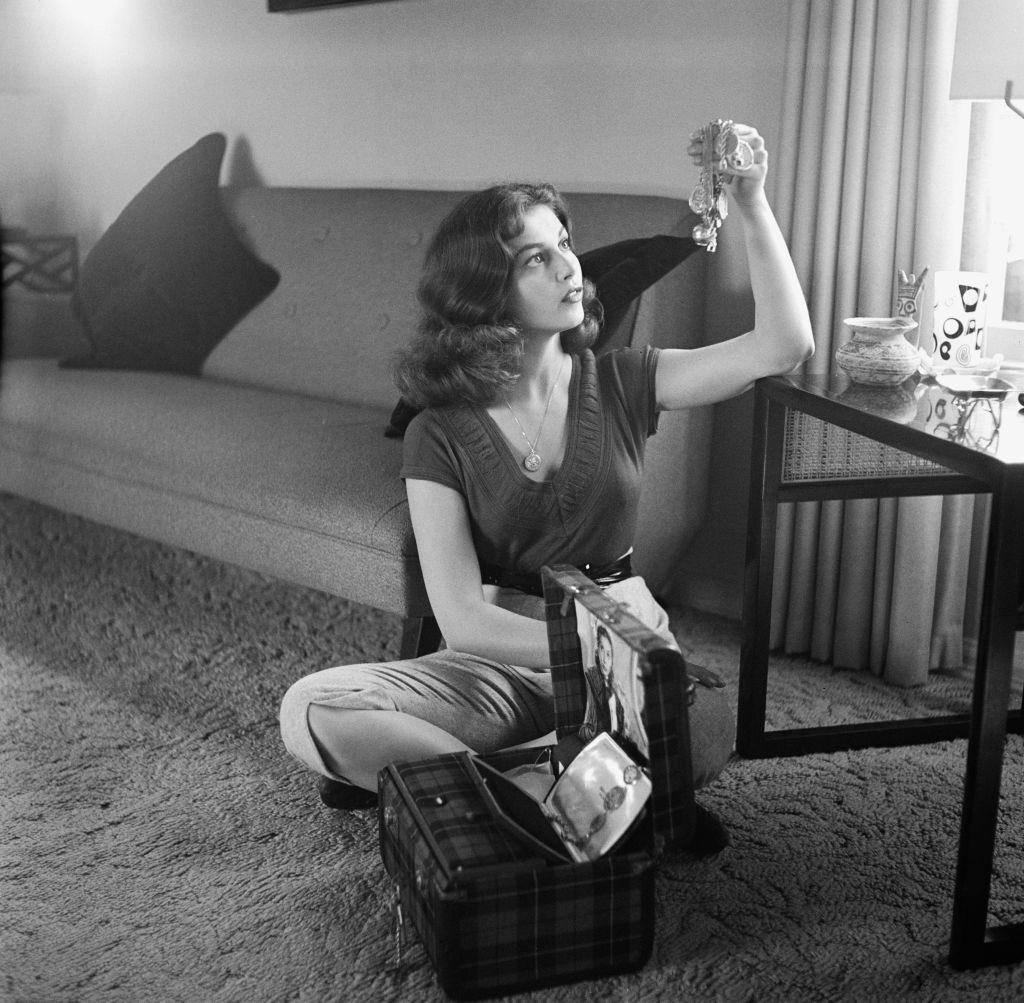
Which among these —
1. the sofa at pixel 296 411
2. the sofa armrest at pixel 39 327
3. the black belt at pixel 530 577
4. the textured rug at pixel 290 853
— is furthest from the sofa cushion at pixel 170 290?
the black belt at pixel 530 577

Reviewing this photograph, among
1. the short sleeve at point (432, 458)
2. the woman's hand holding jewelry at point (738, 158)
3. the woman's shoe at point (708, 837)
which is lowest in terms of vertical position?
the woman's shoe at point (708, 837)

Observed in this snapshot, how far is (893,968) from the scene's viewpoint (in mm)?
1600

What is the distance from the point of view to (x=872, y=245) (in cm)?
244

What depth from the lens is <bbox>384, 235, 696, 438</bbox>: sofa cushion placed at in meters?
2.36

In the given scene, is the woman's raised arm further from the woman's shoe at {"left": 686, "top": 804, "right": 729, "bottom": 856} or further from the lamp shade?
the woman's shoe at {"left": 686, "top": 804, "right": 729, "bottom": 856}

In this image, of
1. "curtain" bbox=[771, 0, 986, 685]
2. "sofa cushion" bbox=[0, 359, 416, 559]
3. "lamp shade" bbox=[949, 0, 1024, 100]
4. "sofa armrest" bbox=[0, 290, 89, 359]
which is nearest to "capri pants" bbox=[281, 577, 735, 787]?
"sofa cushion" bbox=[0, 359, 416, 559]

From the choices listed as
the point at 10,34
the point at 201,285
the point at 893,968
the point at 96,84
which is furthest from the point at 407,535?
the point at 10,34

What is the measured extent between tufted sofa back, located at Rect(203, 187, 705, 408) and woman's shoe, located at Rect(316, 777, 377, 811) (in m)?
1.19

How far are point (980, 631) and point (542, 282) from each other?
0.78m

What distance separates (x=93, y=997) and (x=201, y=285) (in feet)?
7.15

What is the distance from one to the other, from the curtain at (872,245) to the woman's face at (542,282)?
0.77 metres

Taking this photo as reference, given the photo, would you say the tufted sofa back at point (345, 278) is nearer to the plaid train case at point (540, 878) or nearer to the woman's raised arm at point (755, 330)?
the woman's raised arm at point (755, 330)

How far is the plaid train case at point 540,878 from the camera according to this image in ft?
4.83

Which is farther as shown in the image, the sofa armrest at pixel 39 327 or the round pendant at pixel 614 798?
the sofa armrest at pixel 39 327
